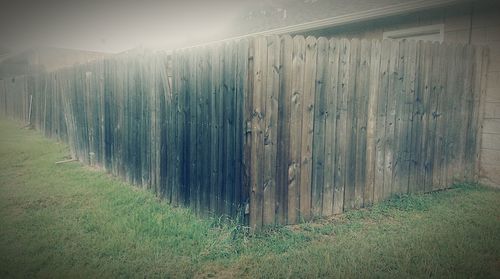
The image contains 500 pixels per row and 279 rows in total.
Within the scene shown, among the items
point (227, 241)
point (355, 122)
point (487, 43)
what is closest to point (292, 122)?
point (355, 122)

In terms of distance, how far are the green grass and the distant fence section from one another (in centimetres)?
38

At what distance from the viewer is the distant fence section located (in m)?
4.18

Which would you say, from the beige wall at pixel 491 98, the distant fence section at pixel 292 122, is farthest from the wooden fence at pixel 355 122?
the beige wall at pixel 491 98

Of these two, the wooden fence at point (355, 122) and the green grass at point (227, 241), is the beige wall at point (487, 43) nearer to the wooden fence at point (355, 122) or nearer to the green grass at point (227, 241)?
the wooden fence at point (355, 122)

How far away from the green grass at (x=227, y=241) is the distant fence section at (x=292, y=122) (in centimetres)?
38

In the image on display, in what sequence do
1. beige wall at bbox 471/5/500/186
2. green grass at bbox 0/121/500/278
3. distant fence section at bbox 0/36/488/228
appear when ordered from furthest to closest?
beige wall at bbox 471/5/500/186 < distant fence section at bbox 0/36/488/228 < green grass at bbox 0/121/500/278

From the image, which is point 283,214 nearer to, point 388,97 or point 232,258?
point 232,258

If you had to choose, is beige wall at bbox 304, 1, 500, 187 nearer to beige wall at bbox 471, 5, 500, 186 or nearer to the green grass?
beige wall at bbox 471, 5, 500, 186

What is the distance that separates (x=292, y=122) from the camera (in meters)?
4.40

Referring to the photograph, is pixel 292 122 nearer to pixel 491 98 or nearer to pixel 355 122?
pixel 355 122

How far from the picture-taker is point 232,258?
11.8 ft

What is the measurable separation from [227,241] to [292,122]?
5.46 ft

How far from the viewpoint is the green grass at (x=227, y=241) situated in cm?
339

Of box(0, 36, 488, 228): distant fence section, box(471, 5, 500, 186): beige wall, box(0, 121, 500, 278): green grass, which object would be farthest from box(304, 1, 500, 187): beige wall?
box(0, 121, 500, 278): green grass
